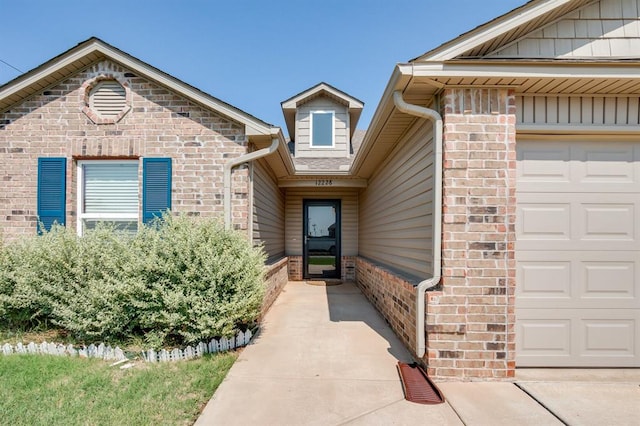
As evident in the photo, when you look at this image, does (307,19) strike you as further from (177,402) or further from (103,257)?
(177,402)

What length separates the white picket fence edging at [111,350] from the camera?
12.0ft

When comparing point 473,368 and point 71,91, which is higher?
point 71,91

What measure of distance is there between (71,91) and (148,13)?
3.36 m

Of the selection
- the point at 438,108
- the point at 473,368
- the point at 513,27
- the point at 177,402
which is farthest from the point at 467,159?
the point at 177,402

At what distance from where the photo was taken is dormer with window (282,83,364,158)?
966cm

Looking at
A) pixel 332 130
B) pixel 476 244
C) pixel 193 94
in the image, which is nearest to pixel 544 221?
pixel 476 244

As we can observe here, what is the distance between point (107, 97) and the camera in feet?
16.7

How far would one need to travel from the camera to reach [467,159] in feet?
10.7

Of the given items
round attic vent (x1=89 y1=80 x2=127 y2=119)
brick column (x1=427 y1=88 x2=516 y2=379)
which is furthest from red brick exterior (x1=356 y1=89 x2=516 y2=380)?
round attic vent (x1=89 y1=80 x2=127 y2=119)

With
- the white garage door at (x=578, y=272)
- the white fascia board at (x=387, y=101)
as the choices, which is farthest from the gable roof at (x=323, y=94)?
the white garage door at (x=578, y=272)

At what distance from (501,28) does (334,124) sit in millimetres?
6738

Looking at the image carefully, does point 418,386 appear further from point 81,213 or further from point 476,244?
point 81,213

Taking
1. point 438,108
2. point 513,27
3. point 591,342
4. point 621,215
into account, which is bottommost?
point 591,342

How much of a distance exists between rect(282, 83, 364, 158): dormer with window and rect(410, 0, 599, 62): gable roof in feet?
21.1
